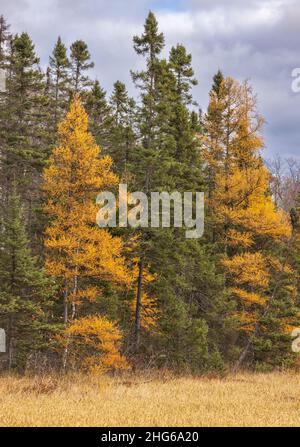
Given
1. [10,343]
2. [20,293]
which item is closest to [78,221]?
[20,293]

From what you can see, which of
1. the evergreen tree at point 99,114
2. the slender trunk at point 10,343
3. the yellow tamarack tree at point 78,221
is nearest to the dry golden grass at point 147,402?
the slender trunk at point 10,343

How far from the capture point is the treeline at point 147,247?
19547 millimetres

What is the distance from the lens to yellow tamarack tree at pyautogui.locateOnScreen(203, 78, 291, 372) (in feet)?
81.9

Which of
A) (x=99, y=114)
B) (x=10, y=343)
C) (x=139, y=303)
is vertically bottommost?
(x=10, y=343)

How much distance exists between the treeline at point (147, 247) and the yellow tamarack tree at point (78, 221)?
6cm

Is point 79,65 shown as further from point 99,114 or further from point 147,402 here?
point 147,402

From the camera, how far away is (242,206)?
25797mm

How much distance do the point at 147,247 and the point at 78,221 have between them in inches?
158

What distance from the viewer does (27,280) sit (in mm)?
18578

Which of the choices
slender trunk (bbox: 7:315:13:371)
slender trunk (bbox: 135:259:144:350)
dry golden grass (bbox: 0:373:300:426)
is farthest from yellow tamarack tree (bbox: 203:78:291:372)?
slender trunk (bbox: 7:315:13:371)

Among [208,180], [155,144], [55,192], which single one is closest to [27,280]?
[55,192]

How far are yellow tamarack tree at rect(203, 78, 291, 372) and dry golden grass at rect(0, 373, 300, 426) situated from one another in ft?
18.5
